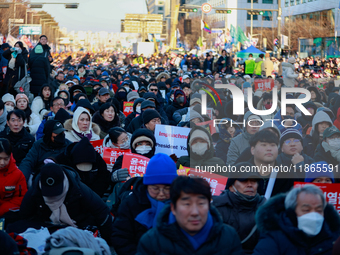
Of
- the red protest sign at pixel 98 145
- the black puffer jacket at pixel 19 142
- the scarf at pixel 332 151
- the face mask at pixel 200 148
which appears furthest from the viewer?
the black puffer jacket at pixel 19 142

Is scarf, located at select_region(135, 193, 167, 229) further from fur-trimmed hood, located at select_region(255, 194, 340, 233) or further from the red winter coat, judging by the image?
the red winter coat

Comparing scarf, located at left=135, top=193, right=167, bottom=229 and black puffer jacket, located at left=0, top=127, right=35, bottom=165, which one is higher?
black puffer jacket, located at left=0, top=127, right=35, bottom=165

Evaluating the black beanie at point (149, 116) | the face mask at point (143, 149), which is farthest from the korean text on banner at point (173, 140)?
the face mask at point (143, 149)

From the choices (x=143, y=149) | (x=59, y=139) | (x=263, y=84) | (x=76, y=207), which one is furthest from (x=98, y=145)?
(x=263, y=84)

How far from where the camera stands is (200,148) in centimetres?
588

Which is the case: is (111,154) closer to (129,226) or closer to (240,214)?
(129,226)

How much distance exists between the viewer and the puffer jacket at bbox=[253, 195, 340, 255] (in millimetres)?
3312

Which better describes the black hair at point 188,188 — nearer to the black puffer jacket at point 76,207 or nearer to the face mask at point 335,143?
the black puffer jacket at point 76,207

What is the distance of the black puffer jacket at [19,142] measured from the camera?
7.38 m

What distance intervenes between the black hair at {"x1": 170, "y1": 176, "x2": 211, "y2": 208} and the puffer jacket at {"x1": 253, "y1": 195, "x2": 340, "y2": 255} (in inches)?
18.0

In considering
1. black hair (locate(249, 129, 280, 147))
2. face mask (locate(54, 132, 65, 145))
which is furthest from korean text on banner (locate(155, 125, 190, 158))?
black hair (locate(249, 129, 280, 147))

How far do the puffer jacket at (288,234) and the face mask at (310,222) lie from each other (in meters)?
0.03

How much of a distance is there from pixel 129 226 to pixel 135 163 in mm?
1842

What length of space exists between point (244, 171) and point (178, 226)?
1.29 metres
